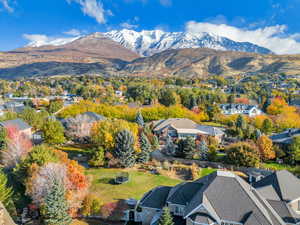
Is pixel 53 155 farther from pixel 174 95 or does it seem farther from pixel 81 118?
pixel 174 95

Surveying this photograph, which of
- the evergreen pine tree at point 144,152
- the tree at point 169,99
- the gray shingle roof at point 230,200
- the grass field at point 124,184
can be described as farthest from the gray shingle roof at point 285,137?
the tree at point 169,99

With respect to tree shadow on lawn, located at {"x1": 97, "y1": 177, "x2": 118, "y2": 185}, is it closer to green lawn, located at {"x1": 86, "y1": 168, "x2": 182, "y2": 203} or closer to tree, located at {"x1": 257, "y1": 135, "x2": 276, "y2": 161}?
green lawn, located at {"x1": 86, "y1": 168, "x2": 182, "y2": 203}

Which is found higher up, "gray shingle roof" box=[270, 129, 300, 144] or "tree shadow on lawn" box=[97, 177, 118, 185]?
"gray shingle roof" box=[270, 129, 300, 144]

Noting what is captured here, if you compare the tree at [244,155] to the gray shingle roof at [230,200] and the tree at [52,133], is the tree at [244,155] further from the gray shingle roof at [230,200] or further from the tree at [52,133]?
the tree at [52,133]

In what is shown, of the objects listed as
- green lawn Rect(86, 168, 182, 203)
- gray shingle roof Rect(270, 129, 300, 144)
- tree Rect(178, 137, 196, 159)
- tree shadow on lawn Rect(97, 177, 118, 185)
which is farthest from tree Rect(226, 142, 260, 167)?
tree shadow on lawn Rect(97, 177, 118, 185)

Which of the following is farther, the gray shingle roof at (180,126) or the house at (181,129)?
the gray shingle roof at (180,126)

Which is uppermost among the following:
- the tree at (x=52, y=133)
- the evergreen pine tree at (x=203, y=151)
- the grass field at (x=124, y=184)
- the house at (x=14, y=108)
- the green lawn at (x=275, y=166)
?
the house at (x=14, y=108)

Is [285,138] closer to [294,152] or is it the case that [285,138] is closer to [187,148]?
[294,152]
